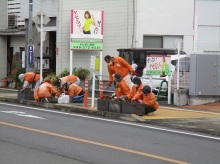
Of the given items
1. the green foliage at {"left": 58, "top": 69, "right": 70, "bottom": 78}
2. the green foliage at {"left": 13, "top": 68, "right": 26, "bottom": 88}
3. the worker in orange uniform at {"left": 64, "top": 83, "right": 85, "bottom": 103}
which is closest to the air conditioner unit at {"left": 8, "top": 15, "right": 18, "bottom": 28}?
the green foliage at {"left": 13, "top": 68, "right": 26, "bottom": 88}

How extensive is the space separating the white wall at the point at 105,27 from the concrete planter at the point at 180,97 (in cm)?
973

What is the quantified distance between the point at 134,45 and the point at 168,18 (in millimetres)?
2567

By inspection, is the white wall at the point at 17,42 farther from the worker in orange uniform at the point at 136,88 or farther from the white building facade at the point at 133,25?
the worker in orange uniform at the point at 136,88

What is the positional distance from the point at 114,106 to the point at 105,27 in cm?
1332

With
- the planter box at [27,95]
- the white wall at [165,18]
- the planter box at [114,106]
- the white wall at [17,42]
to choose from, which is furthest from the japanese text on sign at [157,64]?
the white wall at [17,42]

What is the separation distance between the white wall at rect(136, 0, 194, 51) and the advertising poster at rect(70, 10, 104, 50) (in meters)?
2.25

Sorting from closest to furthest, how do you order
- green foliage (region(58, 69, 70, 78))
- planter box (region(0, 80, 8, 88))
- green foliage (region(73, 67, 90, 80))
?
green foliage (region(73, 67, 90, 80)), green foliage (region(58, 69, 70, 78)), planter box (region(0, 80, 8, 88))

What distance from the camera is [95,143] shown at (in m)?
11.1

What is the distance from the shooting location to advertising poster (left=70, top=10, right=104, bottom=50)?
28359mm

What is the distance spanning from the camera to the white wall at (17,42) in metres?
35.8

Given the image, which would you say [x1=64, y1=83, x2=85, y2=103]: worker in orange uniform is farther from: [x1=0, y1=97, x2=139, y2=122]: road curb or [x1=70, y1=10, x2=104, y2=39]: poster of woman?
[x1=70, y1=10, x2=104, y2=39]: poster of woman

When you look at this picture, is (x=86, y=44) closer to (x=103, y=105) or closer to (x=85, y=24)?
(x=85, y=24)

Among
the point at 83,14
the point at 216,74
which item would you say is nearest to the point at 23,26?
the point at 83,14

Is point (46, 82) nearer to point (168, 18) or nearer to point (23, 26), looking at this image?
point (168, 18)
